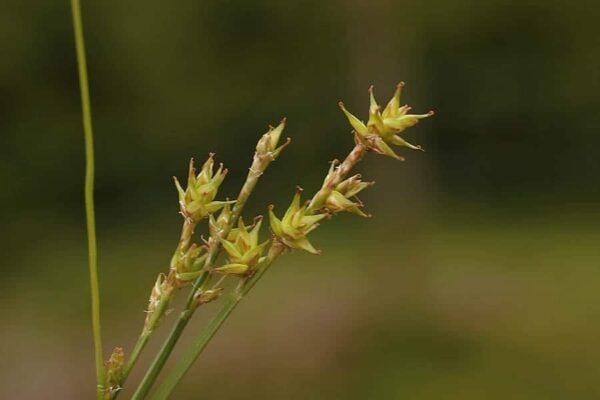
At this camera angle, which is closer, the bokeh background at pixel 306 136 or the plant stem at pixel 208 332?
the plant stem at pixel 208 332

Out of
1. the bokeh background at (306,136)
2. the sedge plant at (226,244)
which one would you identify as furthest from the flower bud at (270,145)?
the bokeh background at (306,136)

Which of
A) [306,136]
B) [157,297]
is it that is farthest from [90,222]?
[306,136]

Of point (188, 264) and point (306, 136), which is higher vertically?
point (306, 136)

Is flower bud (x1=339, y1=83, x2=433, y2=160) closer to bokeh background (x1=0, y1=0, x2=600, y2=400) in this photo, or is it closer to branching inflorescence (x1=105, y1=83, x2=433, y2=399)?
branching inflorescence (x1=105, y1=83, x2=433, y2=399)

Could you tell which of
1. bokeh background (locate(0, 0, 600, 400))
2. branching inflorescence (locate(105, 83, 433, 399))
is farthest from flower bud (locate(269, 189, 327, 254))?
bokeh background (locate(0, 0, 600, 400))

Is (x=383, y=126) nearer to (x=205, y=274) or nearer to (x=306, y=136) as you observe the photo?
(x=205, y=274)

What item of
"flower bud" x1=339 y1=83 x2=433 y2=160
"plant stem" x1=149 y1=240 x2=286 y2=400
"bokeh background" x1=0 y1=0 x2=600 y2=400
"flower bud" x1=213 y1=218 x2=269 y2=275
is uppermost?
"bokeh background" x1=0 y1=0 x2=600 y2=400

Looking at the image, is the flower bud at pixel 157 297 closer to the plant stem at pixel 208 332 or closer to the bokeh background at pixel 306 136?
the plant stem at pixel 208 332
